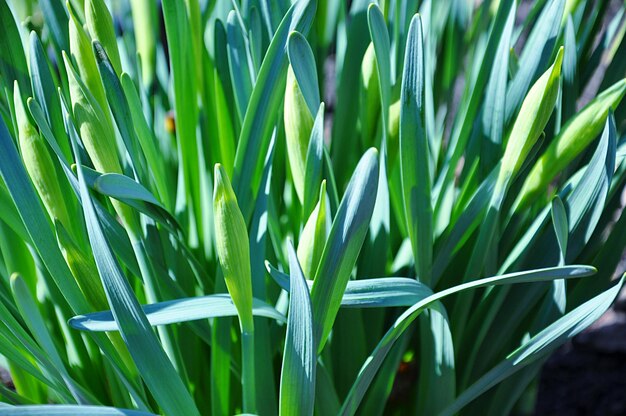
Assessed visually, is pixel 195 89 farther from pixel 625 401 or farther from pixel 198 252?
pixel 625 401

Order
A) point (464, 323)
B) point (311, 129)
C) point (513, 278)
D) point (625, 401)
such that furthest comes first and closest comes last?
1. point (625, 401)
2. point (464, 323)
3. point (311, 129)
4. point (513, 278)

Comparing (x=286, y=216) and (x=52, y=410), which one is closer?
(x=52, y=410)

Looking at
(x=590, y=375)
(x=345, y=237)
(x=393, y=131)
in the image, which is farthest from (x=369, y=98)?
(x=590, y=375)

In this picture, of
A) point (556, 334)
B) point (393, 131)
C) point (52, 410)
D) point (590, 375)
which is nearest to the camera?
point (52, 410)

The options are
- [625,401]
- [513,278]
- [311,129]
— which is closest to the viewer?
[513,278]

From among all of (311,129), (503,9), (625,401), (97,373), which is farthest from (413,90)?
(625,401)

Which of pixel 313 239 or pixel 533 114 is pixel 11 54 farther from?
pixel 533 114
